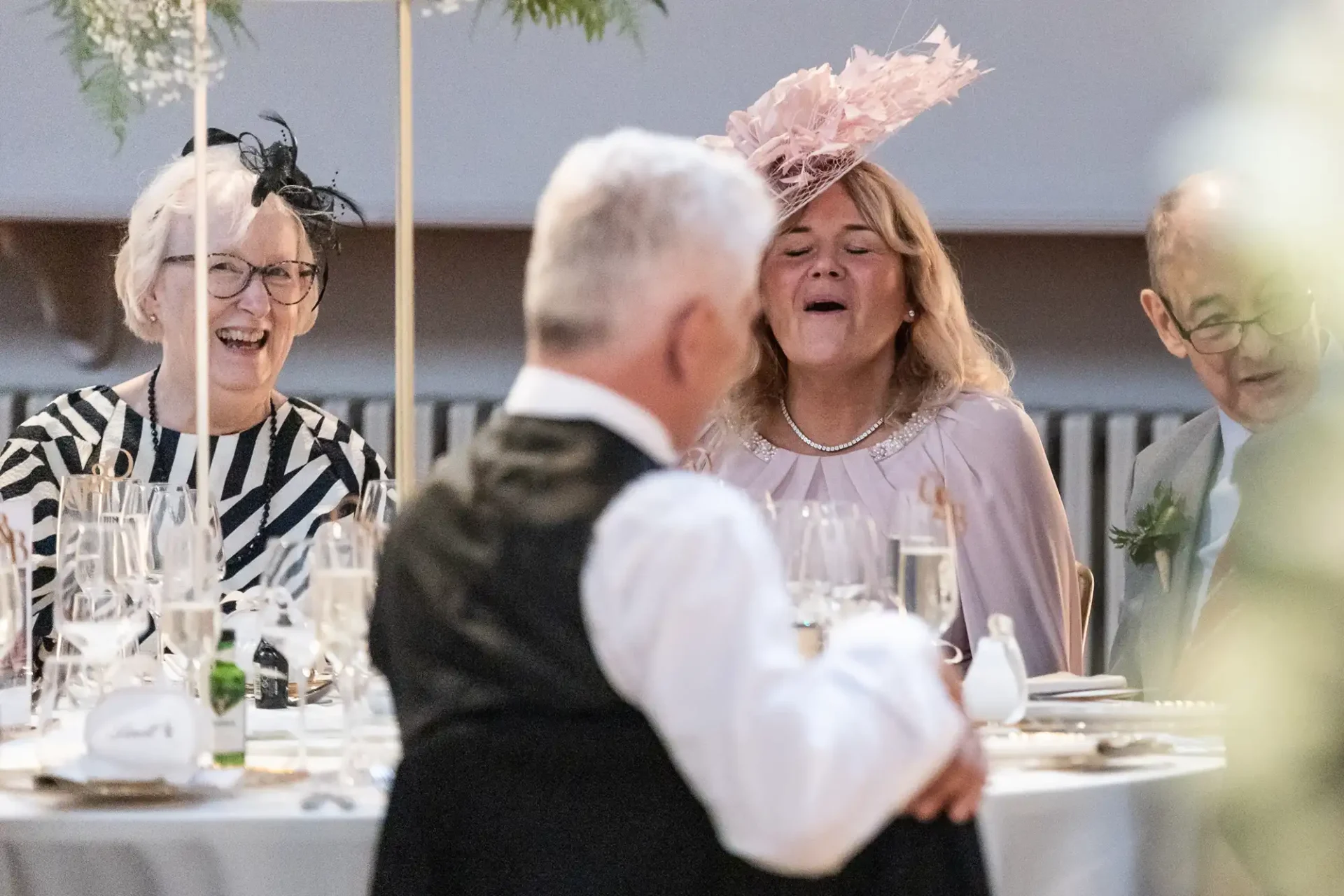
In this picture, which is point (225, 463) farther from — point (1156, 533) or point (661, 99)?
point (661, 99)

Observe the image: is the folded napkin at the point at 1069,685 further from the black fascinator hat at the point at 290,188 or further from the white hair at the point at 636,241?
the black fascinator hat at the point at 290,188

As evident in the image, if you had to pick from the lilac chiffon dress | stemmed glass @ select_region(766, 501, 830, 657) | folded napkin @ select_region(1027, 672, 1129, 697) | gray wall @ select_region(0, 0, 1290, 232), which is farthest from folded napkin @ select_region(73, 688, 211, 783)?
gray wall @ select_region(0, 0, 1290, 232)

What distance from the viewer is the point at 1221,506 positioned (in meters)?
3.27

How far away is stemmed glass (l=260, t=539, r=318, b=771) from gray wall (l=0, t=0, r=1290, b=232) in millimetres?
3179

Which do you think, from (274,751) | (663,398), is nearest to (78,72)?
(274,751)

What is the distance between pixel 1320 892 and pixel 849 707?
2.70 ft

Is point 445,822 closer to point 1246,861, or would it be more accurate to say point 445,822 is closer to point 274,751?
point 274,751

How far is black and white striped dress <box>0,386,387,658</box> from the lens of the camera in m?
3.27

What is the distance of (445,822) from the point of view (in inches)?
56.3

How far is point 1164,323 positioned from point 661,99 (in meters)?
2.22

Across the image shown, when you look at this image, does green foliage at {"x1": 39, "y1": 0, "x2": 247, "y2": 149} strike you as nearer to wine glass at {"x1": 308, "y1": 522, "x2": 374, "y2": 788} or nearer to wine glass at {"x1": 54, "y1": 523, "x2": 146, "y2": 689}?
wine glass at {"x1": 54, "y1": 523, "x2": 146, "y2": 689}

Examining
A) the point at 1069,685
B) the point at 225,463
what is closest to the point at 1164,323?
the point at 1069,685

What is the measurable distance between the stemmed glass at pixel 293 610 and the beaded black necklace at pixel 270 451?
51.9 inches

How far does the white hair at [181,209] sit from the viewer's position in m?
3.38
